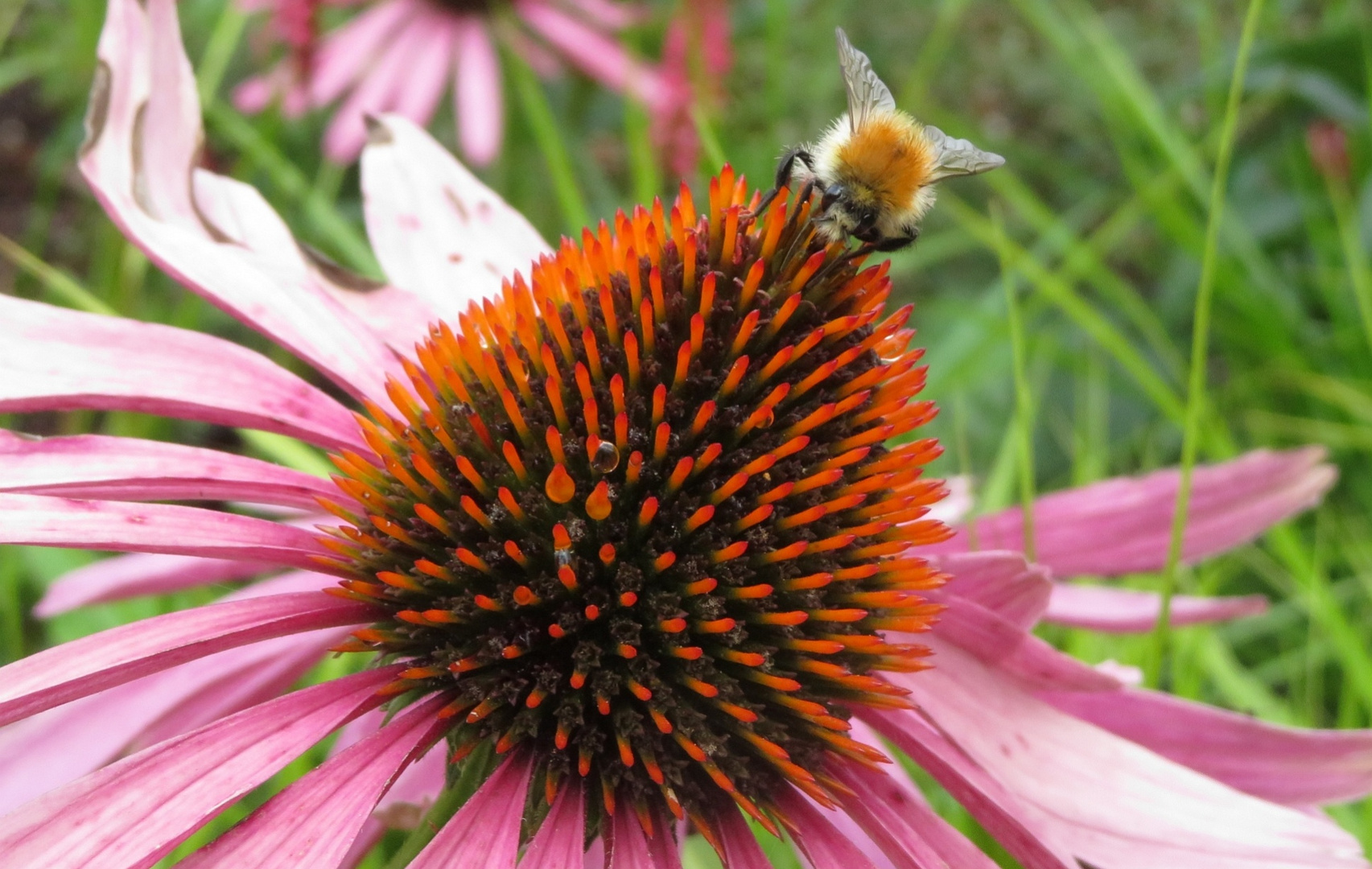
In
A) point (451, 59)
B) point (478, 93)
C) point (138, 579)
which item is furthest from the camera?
point (451, 59)

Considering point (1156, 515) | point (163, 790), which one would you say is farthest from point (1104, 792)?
point (163, 790)

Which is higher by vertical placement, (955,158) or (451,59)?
(451,59)

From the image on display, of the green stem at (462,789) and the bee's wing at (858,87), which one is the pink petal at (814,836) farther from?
the bee's wing at (858,87)

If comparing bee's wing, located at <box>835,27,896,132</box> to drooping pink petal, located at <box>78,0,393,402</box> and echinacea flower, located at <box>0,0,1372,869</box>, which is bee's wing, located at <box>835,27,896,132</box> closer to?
echinacea flower, located at <box>0,0,1372,869</box>

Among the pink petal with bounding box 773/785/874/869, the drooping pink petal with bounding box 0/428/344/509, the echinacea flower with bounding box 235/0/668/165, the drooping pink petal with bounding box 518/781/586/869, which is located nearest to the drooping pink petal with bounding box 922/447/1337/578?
the pink petal with bounding box 773/785/874/869

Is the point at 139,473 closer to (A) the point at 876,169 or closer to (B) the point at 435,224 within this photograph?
(B) the point at 435,224

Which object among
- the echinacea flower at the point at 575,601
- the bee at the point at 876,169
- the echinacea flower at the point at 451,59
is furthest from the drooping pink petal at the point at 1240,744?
the echinacea flower at the point at 451,59
